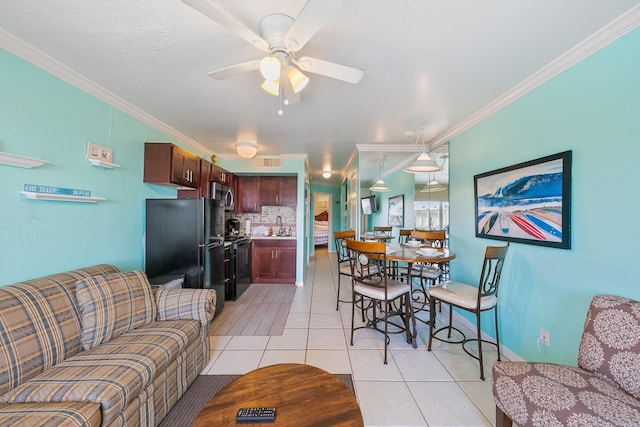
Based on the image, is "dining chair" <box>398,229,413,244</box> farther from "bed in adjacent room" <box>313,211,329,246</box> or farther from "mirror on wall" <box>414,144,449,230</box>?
"bed in adjacent room" <box>313,211,329,246</box>

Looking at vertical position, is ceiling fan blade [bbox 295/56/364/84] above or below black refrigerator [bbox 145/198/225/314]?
above

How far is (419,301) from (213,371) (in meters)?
2.82

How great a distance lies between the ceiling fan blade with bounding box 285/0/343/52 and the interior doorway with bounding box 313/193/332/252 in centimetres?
692

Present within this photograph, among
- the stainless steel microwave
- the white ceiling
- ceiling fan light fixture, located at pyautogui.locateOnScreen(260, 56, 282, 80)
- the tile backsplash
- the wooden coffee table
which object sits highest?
the white ceiling

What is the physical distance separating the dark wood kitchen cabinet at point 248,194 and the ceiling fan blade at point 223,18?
349 cm

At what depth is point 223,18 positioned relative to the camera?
1.06 m

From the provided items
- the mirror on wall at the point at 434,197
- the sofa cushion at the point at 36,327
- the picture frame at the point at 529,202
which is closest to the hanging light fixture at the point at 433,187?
the mirror on wall at the point at 434,197

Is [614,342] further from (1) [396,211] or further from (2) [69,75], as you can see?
(2) [69,75]

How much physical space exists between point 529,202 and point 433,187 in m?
1.63

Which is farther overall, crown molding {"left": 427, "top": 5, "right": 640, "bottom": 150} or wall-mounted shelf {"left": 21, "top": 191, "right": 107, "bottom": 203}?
wall-mounted shelf {"left": 21, "top": 191, "right": 107, "bottom": 203}

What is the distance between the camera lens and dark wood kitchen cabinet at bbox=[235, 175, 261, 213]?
463cm

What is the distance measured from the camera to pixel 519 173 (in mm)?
2064

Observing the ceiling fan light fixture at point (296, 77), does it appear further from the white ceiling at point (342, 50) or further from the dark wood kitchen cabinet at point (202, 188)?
the dark wood kitchen cabinet at point (202, 188)

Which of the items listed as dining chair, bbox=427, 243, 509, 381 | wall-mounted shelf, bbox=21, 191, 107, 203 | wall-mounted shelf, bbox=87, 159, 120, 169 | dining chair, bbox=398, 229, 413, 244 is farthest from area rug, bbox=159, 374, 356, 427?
dining chair, bbox=398, 229, 413, 244
